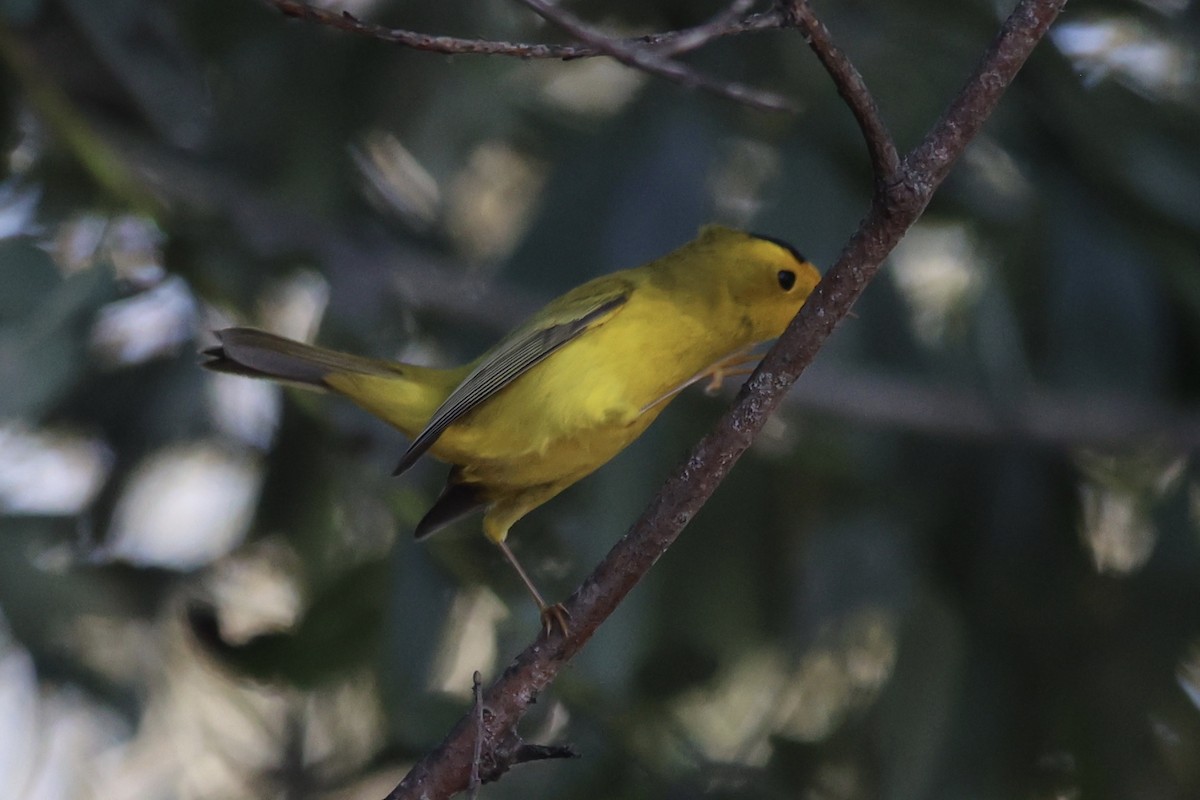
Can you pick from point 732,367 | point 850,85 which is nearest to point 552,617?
point 732,367

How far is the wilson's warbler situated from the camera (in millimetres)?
3594

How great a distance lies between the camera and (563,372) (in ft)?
12.0

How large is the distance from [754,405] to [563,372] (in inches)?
40.3

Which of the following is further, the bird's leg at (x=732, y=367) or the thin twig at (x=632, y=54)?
the bird's leg at (x=732, y=367)

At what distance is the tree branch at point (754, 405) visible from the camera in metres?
2.52

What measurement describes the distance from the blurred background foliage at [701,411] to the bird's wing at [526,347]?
782 millimetres

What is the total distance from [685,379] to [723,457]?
1020 mm

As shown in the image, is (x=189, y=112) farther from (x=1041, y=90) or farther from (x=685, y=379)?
(x=1041, y=90)

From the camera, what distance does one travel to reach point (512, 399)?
12.2 feet

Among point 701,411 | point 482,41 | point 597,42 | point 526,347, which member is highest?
point 597,42

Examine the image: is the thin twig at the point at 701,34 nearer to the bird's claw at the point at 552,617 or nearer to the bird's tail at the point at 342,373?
A: the bird's claw at the point at 552,617

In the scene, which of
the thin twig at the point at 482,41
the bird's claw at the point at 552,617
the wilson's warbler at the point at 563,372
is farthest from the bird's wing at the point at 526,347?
the thin twig at the point at 482,41

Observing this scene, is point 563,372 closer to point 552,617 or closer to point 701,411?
point 552,617

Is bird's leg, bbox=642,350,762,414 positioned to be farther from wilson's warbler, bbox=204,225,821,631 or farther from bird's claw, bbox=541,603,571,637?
bird's claw, bbox=541,603,571,637
